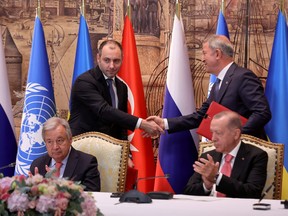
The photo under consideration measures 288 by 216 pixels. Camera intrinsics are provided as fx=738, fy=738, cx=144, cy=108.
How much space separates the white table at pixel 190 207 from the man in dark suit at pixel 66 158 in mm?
731

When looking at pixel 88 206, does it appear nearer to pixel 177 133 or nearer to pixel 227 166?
pixel 227 166

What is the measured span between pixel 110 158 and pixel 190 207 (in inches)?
56.4

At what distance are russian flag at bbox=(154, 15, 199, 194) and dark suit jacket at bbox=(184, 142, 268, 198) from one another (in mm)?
1650

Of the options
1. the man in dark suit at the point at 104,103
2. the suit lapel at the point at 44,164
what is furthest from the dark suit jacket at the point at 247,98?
the suit lapel at the point at 44,164

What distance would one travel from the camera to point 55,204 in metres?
2.66

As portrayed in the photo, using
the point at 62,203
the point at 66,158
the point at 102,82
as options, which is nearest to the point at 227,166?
the point at 66,158

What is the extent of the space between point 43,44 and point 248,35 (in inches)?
72.5

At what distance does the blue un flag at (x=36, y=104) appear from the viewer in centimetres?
645

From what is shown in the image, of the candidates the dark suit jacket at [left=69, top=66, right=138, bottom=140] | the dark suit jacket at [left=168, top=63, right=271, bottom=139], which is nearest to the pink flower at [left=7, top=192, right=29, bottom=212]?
the dark suit jacket at [left=168, top=63, right=271, bottom=139]

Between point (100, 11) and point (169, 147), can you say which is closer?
point (169, 147)

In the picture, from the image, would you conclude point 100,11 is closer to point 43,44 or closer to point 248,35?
point 43,44

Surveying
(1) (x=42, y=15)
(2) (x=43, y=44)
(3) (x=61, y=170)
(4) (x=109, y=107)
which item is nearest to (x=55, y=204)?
(3) (x=61, y=170)

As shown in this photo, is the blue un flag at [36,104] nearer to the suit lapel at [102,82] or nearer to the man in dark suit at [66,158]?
the suit lapel at [102,82]

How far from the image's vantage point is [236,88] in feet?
18.0
